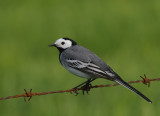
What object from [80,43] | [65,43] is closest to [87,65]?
[65,43]

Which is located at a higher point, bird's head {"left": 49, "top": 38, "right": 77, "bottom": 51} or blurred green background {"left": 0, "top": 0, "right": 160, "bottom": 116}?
bird's head {"left": 49, "top": 38, "right": 77, "bottom": 51}

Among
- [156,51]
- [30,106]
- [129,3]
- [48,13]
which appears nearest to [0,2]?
[48,13]

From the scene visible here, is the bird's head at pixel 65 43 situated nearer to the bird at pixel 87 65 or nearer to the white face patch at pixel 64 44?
the white face patch at pixel 64 44

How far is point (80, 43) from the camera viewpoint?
17.5m

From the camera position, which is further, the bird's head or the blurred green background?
the blurred green background

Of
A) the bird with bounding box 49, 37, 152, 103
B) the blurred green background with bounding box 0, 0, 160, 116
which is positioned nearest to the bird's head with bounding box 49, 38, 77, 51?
the bird with bounding box 49, 37, 152, 103

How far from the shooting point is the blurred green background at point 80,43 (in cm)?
1093

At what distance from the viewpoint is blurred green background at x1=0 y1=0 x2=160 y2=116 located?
1093 centimetres

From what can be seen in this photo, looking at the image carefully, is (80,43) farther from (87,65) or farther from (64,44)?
(87,65)

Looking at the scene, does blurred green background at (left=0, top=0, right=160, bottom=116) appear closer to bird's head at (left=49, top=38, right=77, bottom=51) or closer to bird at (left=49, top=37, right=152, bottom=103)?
bird's head at (left=49, top=38, right=77, bottom=51)

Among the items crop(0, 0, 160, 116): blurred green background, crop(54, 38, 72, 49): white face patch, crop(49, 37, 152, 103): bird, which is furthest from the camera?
crop(0, 0, 160, 116): blurred green background

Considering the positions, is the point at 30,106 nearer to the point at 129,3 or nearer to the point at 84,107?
the point at 84,107

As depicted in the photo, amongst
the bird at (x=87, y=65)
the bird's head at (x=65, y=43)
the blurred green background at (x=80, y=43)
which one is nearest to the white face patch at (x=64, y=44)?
the bird's head at (x=65, y=43)

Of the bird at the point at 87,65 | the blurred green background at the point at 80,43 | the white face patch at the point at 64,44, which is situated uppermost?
the white face patch at the point at 64,44
